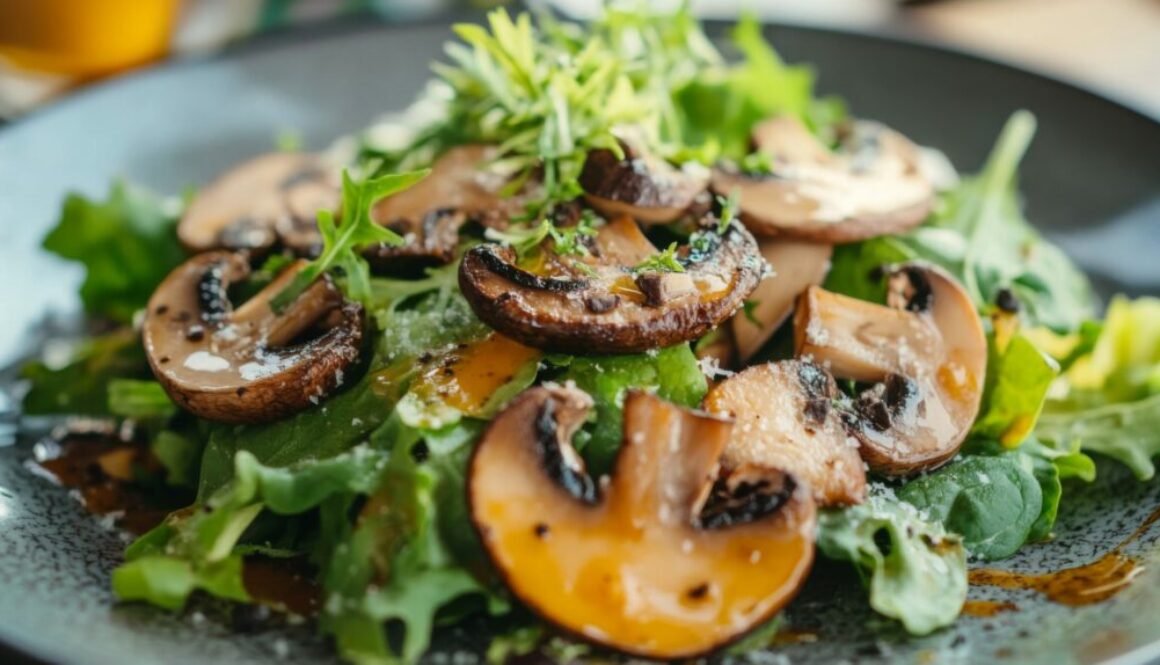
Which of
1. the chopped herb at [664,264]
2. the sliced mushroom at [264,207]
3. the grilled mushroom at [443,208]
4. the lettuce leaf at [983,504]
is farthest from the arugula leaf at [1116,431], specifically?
the sliced mushroom at [264,207]

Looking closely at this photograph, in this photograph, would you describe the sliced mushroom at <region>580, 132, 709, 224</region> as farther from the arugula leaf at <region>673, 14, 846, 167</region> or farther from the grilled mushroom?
the arugula leaf at <region>673, 14, 846, 167</region>

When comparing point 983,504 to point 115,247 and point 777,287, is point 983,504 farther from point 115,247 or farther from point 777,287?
point 115,247

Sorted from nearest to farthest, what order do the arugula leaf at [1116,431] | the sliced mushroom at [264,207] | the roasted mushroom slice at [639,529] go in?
the roasted mushroom slice at [639,529]
the arugula leaf at [1116,431]
the sliced mushroom at [264,207]

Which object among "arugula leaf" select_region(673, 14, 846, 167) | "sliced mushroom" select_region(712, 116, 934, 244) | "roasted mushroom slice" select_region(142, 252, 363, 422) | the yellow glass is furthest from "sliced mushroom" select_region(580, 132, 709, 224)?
the yellow glass

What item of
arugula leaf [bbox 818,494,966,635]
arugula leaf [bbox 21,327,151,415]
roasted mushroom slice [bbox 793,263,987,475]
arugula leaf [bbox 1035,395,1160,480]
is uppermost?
roasted mushroom slice [bbox 793,263,987,475]

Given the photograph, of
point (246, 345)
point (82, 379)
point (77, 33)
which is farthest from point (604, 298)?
point (77, 33)

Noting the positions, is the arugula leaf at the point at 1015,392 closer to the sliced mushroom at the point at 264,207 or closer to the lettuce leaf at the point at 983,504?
the lettuce leaf at the point at 983,504
